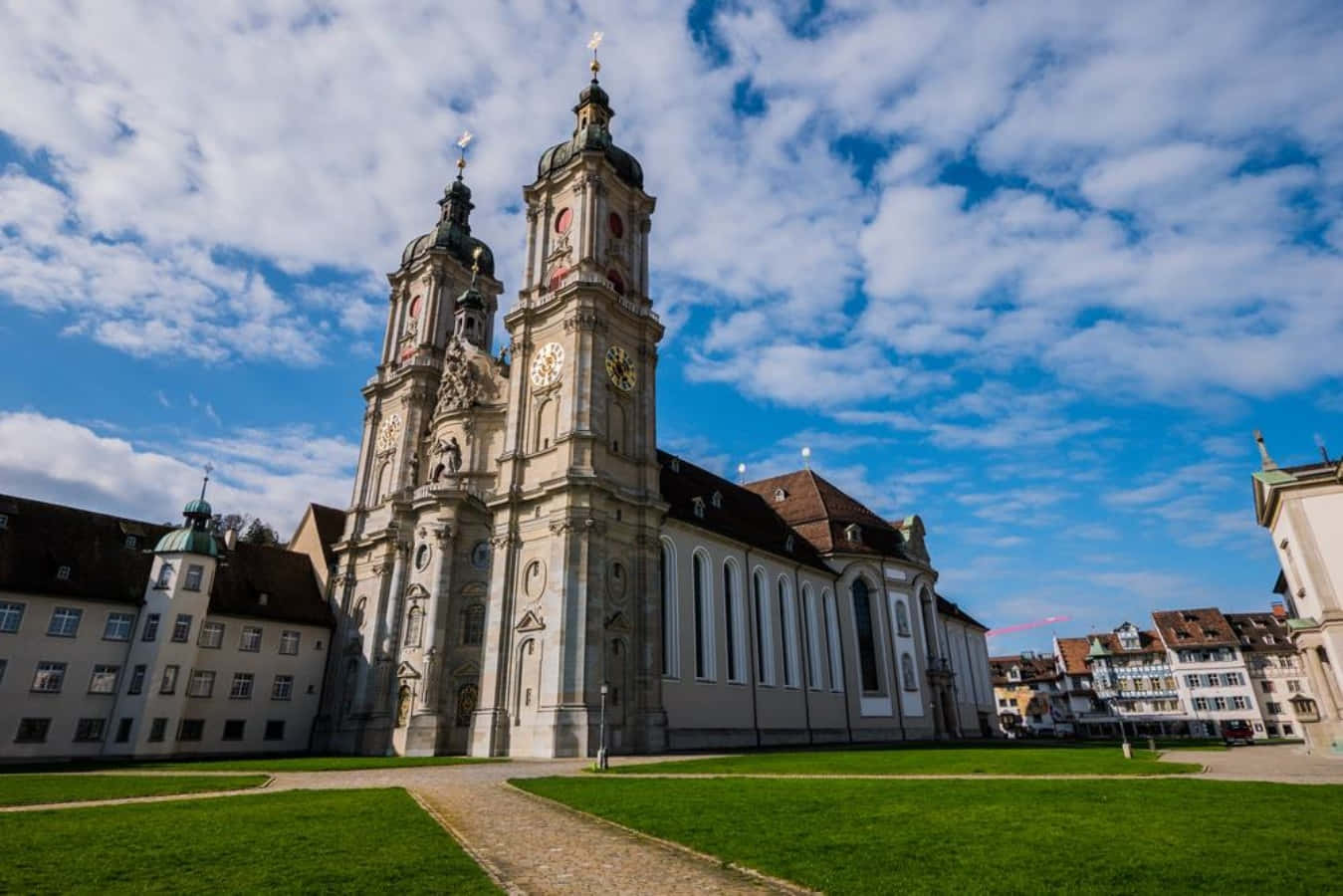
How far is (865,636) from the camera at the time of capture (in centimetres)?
4884

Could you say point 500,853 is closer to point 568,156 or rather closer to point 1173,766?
point 1173,766

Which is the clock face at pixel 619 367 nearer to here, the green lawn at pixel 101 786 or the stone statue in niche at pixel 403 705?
the stone statue in niche at pixel 403 705

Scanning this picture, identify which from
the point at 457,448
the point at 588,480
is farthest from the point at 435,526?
the point at 588,480

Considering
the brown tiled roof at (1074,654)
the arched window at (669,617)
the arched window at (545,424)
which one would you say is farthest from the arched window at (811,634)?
the brown tiled roof at (1074,654)

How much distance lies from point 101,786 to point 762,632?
30.7 m

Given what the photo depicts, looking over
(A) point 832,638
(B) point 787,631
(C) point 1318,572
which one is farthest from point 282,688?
(C) point 1318,572

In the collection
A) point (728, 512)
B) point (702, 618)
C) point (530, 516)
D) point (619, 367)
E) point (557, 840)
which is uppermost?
point (619, 367)

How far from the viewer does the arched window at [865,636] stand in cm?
4753

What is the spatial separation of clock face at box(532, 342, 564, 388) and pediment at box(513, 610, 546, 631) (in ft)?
39.4

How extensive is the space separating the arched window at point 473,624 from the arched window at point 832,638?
2171cm

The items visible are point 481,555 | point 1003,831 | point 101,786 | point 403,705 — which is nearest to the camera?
point 1003,831

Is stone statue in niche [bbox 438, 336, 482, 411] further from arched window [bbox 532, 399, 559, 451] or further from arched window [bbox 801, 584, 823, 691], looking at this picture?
arched window [bbox 801, 584, 823, 691]

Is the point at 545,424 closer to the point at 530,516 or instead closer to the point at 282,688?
the point at 530,516

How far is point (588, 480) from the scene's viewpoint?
111ft
